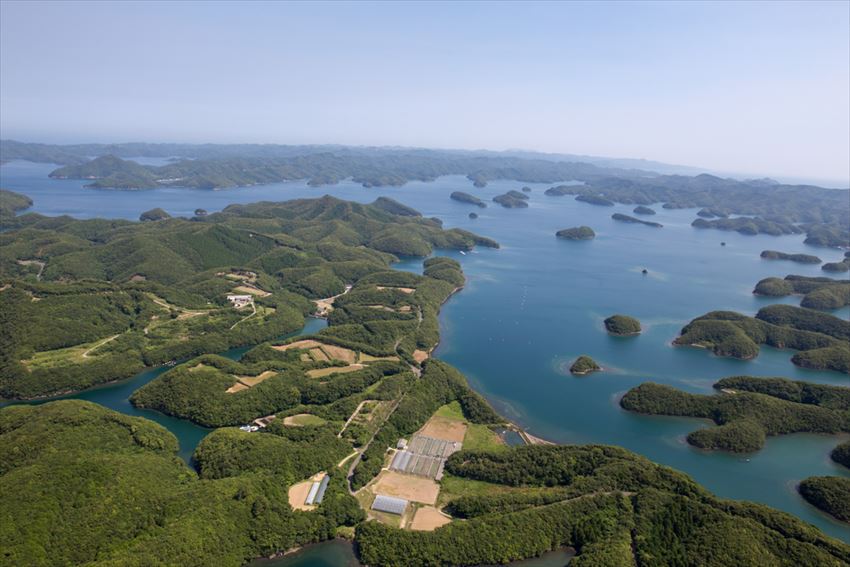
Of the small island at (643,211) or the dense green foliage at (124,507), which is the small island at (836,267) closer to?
the small island at (643,211)

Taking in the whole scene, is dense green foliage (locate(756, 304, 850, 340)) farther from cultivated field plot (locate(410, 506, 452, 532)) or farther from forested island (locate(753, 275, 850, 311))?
cultivated field plot (locate(410, 506, 452, 532))

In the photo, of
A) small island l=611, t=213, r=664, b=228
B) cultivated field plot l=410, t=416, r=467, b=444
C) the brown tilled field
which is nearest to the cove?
cultivated field plot l=410, t=416, r=467, b=444

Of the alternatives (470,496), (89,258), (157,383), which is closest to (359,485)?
(470,496)

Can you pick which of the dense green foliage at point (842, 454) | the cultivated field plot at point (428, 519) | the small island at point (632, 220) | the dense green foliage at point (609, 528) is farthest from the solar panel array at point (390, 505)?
the small island at point (632, 220)

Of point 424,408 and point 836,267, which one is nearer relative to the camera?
point 424,408

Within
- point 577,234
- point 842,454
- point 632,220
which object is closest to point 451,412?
point 842,454

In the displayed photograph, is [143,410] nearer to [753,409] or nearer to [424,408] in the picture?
[424,408]
